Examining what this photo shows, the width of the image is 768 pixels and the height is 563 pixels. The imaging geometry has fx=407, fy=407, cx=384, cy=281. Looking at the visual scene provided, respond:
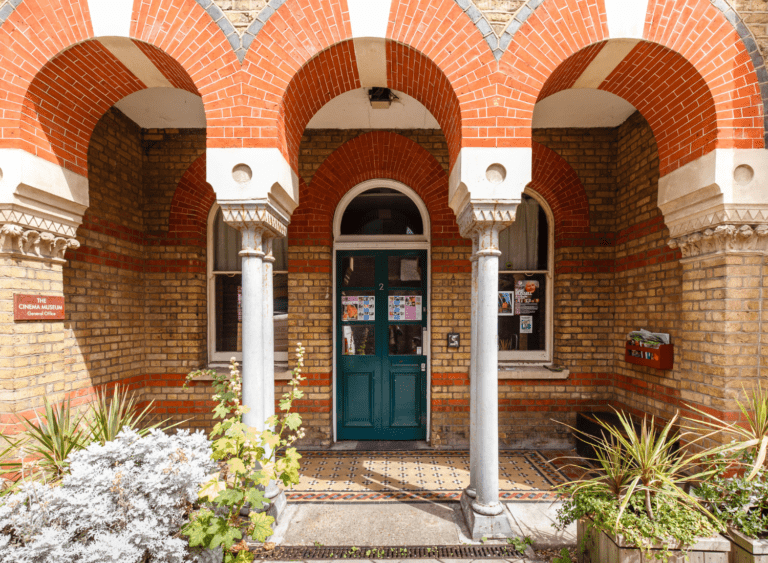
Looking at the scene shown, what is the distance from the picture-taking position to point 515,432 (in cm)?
521

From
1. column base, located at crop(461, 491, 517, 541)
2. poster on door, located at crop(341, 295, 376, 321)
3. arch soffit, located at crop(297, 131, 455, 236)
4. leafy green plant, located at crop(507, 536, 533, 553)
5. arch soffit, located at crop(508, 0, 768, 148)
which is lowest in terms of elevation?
leafy green plant, located at crop(507, 536, 533, 553)

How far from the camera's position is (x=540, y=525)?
3.50 meters

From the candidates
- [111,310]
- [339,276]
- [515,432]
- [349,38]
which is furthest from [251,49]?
[515,432]

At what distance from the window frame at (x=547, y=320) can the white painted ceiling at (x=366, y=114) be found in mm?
1780

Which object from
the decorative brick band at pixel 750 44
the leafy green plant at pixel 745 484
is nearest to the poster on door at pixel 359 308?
the leafy green plant at pixel 745 484

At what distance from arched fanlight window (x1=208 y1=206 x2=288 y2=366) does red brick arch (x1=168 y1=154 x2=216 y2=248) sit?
249 mm

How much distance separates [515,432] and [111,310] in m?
5.16

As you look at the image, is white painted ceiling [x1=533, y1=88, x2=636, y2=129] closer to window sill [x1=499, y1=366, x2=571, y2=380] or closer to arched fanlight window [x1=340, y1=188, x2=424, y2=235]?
arched fanlight window [x1=340, y1=188, x2=424, y2=235]

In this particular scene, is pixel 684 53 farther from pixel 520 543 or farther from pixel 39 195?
pixel 39 195

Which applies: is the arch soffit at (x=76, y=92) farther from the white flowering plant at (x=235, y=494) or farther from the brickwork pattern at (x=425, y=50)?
the white flowering plant at (x=235, y=494)

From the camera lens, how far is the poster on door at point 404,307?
548 centimetres

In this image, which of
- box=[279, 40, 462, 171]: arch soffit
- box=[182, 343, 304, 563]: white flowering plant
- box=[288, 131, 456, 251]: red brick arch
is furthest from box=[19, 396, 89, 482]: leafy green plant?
box=[288, 131, 456, 251]: red brick arch

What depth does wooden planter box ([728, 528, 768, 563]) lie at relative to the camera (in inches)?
97.3

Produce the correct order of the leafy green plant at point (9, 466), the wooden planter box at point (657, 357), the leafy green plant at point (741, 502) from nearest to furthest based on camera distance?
the leafy green plant at point (741, 502)
the leafy green plant at point (9, 466)
the wooden planter box at point (657, 357)
